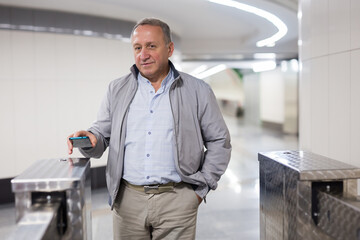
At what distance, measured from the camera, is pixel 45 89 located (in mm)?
5371

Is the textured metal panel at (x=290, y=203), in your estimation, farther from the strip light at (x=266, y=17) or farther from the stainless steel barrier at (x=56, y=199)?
the strip light at (x=266, y=17)

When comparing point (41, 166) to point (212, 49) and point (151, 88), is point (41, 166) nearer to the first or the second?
point (151, 88)

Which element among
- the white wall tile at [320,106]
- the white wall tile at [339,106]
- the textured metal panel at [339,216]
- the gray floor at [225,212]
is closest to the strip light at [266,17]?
the white wall tile at [320,106]

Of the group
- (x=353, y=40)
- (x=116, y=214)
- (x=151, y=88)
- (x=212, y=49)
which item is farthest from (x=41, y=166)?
(x=212, y=49)

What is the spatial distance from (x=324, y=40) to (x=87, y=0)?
342 cm

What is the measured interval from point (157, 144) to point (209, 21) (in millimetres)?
5781

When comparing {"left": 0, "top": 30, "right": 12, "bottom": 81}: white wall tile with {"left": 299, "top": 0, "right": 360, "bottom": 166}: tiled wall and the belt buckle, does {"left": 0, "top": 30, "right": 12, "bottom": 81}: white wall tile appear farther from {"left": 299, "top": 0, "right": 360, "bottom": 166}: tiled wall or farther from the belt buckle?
the belt buckle

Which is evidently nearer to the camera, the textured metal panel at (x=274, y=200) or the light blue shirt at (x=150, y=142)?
the light blue shirt at (x=150, y=142)

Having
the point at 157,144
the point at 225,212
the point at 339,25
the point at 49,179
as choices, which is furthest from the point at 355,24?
the point at 225,212

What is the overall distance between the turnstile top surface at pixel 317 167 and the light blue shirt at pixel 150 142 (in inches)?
23.3

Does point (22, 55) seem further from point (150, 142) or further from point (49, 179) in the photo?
point (49, 179)

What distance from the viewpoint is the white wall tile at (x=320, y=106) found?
3.03 meters

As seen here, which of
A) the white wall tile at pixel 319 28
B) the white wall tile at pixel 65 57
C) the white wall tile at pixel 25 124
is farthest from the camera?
the white wall tile at pixel 65 57

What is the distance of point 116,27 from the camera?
610cm
